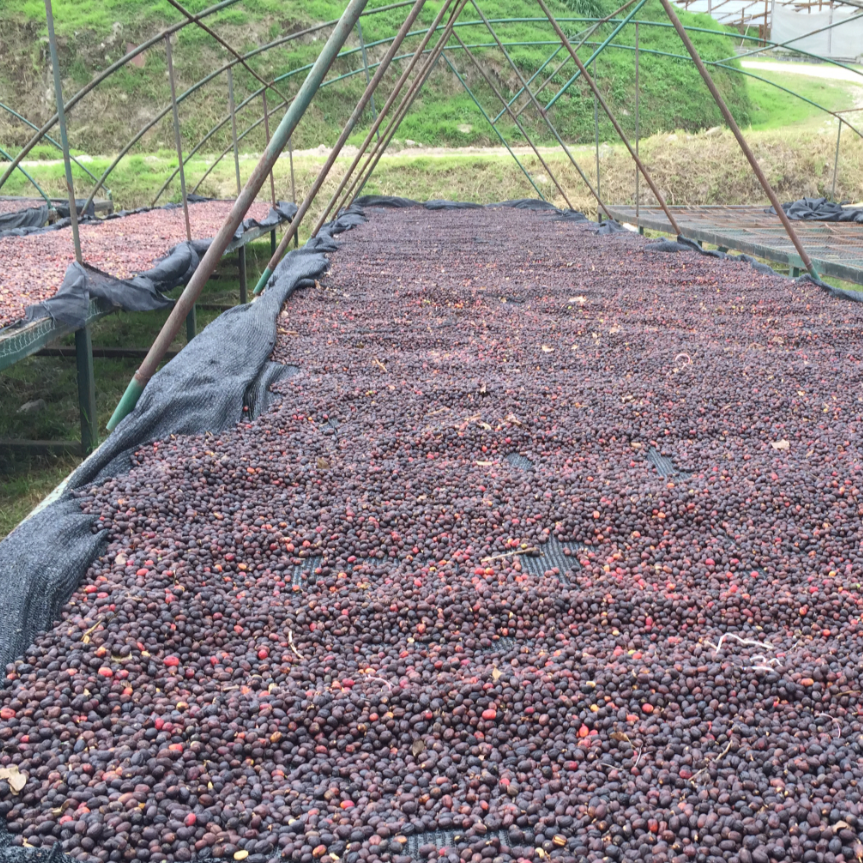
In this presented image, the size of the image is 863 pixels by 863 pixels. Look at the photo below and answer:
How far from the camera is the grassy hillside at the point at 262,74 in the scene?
18969mm

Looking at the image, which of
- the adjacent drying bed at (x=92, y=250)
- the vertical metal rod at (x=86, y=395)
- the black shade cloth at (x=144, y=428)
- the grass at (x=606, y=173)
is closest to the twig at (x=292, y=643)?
the black shade cloth at (x=144, y=428)

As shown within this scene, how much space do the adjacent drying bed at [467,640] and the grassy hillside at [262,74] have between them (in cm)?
1696

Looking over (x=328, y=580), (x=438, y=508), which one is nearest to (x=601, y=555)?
(x=438, y=508)

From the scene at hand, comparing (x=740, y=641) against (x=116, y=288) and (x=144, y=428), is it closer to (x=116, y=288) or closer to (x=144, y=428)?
(x=144, y=428)

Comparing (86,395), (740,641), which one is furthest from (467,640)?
(86,395)

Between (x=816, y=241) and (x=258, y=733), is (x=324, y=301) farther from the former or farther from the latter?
(x=816, y=241)

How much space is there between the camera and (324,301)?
476 cm

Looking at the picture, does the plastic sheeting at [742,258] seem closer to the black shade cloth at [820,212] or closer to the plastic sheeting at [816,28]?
the black shade cloth at [820,212]

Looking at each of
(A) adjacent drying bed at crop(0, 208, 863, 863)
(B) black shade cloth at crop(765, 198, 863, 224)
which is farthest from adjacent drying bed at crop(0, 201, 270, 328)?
(B) black shade cloth at crop(765, 198, 863, 224)

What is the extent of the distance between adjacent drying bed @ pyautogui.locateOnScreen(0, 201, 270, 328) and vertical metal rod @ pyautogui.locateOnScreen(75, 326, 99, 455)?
0.28m

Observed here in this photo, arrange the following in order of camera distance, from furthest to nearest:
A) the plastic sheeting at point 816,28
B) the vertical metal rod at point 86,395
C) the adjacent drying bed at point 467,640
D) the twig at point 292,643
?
the plastic sheeting at point 816,28 < the vertical metal rod at point 86,395 < the twig at point 292,643 < the adjacent drying bed at point 467,640

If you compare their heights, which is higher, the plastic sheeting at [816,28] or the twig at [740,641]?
the plastic sheeting at [816,28]

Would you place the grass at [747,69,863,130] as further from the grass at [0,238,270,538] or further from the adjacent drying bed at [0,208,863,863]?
the adjacent drying bed at [0,208,863,863]

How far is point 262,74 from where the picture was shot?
19.8 meters
